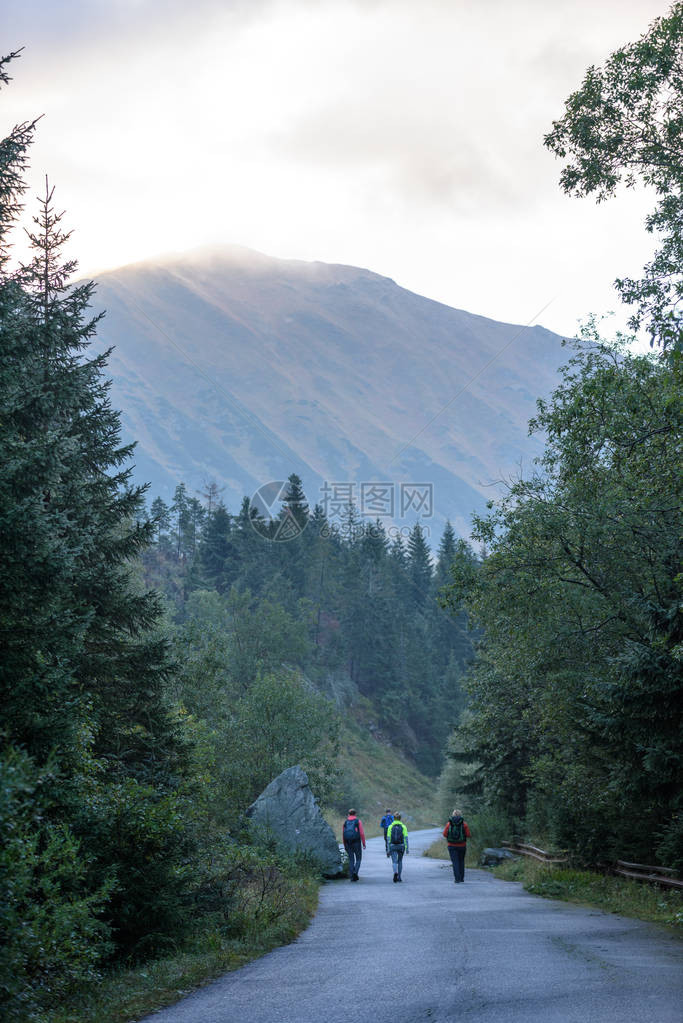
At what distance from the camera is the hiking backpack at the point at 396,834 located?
23938 millimetres

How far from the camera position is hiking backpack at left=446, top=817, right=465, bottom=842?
22.9 metres

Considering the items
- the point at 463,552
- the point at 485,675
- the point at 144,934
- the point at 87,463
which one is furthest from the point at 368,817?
the point at 144,934

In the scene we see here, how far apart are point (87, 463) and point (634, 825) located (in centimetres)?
1338

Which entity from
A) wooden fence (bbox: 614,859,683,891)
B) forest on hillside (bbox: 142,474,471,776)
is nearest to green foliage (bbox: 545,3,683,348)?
wooden fence (bbox: 614,859,683,891)

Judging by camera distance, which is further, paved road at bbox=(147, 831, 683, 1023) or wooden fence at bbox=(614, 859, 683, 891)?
wooden fence at bbox=(614, 859, 683, 891)

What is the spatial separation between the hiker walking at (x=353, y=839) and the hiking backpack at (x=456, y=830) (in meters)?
2.43

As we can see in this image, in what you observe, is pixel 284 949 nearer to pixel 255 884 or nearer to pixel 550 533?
pixel 255 884

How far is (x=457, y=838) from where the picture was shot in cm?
2325

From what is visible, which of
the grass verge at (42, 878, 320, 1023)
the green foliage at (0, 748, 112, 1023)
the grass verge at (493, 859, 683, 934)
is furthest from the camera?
the grass verge at (493, 859, 683, 934)

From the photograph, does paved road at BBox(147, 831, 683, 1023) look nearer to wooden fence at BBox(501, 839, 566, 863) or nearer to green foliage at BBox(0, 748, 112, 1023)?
Result: green foliage at BBox(0, 748, 112, 1023)

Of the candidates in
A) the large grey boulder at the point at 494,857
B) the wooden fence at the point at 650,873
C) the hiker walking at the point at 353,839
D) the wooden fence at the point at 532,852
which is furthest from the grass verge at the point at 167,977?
the large grey boulder at the point at 494,857

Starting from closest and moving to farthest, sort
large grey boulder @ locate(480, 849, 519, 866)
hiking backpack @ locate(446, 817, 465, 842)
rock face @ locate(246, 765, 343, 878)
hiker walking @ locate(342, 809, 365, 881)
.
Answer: hiking backpack @ locate(446, 817, 465, 842), hiker walking @ locate(342, 809, 365, 881), rock face @ locate(246, 765, 343, 878), large grey boulder @ locate(480, 849, 519, 866)

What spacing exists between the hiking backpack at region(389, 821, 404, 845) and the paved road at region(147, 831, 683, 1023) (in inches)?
299

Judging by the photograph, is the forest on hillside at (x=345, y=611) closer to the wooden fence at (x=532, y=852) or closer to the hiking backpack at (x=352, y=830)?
the wooden fence at (x=532, y=852)
